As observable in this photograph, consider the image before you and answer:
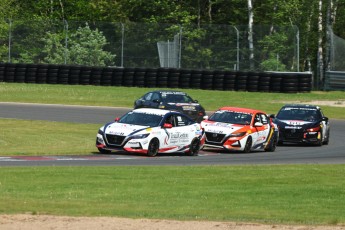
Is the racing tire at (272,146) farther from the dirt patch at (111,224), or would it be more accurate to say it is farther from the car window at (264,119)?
the dirt patch at (111,224)

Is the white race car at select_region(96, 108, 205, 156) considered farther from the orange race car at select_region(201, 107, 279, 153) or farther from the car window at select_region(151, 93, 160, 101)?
the car window at select_region(151, 93, 160, 101)

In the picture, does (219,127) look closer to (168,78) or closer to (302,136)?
(302,136)

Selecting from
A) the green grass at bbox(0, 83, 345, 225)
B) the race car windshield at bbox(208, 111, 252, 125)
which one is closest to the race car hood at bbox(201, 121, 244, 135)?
the race car windshield at bbox(208, 111, 252, 125)

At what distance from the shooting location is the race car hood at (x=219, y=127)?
31.7 meters

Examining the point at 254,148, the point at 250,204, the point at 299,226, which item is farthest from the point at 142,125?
the point at 299,226

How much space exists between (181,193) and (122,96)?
114 feet

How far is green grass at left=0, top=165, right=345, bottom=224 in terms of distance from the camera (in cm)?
1622

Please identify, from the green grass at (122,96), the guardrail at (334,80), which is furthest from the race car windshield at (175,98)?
the guardrail at (334,80)

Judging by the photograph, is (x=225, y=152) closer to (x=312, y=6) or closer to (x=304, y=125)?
(x=304, y=125)

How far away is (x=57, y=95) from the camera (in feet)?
177

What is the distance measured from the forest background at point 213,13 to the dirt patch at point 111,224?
2015 inches

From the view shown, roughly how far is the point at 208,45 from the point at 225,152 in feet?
85.4

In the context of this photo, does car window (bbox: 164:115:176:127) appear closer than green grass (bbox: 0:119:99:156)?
No

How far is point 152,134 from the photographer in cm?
2877
